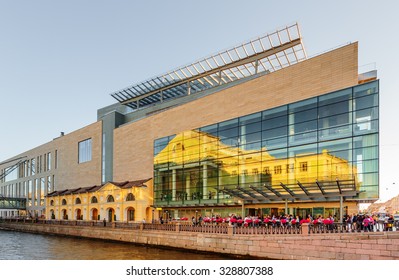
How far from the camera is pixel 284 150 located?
117ft

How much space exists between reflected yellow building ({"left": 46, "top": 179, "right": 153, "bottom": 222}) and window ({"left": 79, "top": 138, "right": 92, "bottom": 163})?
22.5 ft

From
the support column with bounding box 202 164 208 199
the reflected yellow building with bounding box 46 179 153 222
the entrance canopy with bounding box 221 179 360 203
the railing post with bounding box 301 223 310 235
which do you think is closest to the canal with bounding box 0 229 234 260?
the railing post with bounding box 301 223 310 235

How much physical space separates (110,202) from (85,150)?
1865 cm

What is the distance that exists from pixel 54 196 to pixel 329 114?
2150 inches

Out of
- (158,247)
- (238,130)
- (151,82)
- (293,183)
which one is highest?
(151,82)

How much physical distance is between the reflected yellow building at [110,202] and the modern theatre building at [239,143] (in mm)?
155

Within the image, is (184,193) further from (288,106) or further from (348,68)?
(348,68)

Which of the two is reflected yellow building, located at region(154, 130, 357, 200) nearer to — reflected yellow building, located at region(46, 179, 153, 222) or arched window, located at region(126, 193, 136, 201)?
reflected yellow building, located at region(46, 179, 153, 222)

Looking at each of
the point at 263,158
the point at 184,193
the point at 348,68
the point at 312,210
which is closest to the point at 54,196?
the point at 184,193

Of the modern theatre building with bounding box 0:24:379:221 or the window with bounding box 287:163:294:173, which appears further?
the window with bounding box 287:163:294:173

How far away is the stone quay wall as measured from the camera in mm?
21828

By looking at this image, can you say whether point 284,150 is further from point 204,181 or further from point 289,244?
point 289,244

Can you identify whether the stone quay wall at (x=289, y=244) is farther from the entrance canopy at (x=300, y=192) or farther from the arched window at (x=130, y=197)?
the arched window at (x=130, y=197)

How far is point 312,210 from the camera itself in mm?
34031
